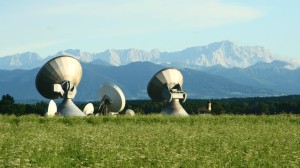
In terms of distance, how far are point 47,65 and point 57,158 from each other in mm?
58671

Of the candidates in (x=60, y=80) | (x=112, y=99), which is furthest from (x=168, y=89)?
(x=60, y=80)

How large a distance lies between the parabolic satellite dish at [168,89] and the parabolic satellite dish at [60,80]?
56.1ft

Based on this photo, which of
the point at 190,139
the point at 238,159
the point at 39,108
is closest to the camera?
the point at 238,159

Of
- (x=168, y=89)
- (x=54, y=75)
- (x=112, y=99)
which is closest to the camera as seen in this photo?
(x=54, y=75)

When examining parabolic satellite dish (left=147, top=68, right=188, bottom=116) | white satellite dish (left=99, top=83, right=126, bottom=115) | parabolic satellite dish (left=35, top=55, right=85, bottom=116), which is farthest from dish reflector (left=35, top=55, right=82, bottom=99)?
parabolic satellite dish (left=147, top=68, right=188, bottom=116)

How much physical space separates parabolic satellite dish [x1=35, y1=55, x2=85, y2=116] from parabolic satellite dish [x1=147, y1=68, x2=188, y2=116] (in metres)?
17.1

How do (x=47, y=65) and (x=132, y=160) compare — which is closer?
(x=132, y=160)

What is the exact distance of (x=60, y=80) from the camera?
240 ft

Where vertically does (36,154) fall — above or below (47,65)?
below

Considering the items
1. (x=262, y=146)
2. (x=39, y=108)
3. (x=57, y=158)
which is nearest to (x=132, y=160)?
(x=57, y=158)

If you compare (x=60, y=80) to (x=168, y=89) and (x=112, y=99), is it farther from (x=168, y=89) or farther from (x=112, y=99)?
(x=168, y=89)

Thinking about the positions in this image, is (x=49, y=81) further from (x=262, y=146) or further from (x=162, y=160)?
(x=162, y=160)

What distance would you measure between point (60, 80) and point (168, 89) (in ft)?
66.8

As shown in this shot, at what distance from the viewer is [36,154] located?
51.8 ft
